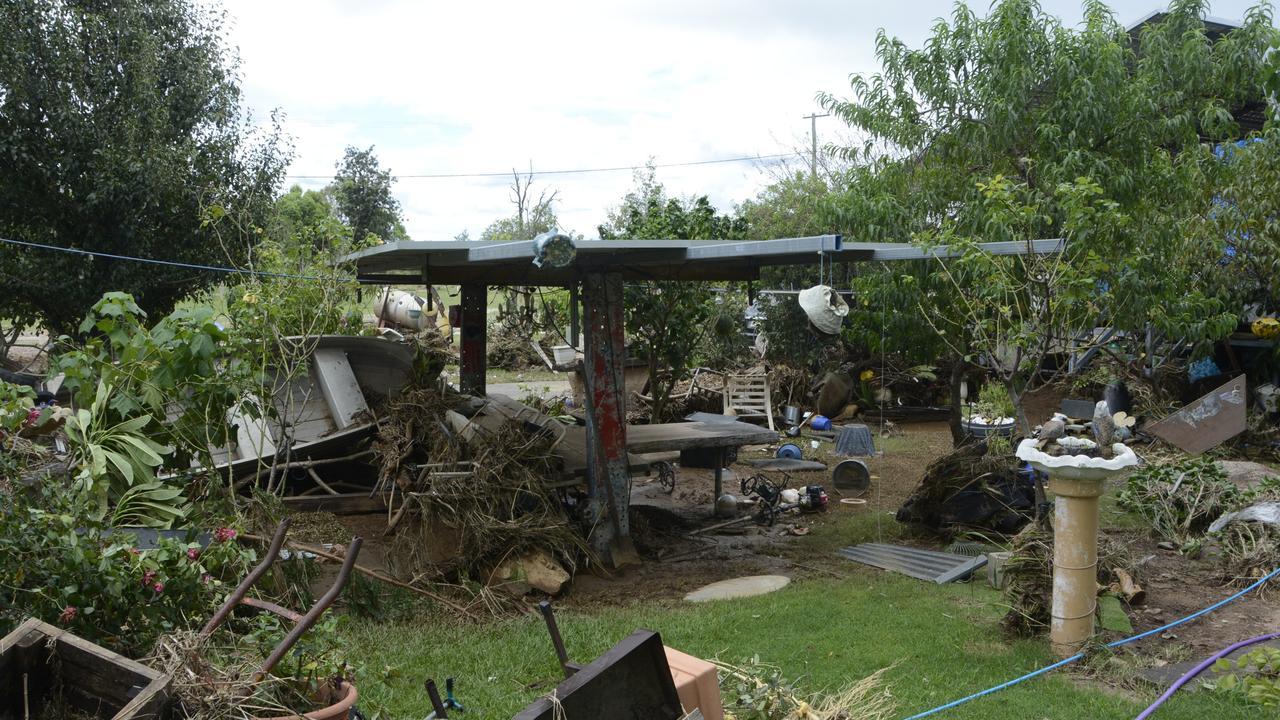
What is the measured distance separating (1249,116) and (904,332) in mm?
11331

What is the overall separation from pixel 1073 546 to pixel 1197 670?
2.75ft

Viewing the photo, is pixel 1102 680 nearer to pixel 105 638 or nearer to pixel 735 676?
pixel 735 676

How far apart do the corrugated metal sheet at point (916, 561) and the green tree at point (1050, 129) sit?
209cm

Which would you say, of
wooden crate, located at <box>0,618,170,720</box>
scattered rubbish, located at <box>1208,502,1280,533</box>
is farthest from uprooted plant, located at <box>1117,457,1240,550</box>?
wooden crate, located at <box>0,618,170,720</box>

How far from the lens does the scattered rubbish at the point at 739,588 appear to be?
7316 millimetres

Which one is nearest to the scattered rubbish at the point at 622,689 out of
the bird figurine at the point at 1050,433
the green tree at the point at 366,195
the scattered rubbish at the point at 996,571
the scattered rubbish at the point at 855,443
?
the bird figurine at the point at 1050,433

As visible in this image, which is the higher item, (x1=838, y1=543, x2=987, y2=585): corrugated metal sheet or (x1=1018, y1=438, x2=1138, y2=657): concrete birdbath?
(x1=1018, y1=438, x2=1138, y2=657): concrete birdbath

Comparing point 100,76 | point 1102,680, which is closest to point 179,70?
point 100,76

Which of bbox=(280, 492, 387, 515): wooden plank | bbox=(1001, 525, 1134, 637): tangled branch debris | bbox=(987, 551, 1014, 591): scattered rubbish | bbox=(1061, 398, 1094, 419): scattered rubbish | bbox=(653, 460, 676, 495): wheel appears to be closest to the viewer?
bbox=(1001, 525, 1134, 637): tangled branch debris

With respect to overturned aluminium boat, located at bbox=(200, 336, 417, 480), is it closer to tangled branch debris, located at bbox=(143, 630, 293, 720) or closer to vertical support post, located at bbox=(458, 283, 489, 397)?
vertical support post, located at bbox=(458, 283, 489, 397)

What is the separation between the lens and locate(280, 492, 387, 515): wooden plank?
8.54 metres

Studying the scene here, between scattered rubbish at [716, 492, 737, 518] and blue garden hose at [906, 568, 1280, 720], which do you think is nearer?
blue garden hose at [906, 568, 1280, 720]

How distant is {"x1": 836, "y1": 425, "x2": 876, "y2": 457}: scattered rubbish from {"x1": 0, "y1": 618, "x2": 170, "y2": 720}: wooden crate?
1132 cm

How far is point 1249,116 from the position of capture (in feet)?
58.6
